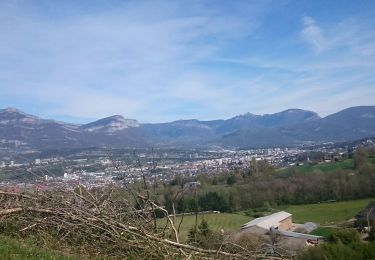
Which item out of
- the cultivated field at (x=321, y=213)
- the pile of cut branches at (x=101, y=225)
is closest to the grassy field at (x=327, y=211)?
the cultivated field at (x=321, y=213)

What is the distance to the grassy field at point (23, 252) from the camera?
4478 millimetres

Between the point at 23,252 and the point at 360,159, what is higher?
the point at 23,252

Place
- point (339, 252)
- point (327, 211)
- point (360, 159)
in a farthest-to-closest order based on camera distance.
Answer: point (360, 159) → point (327, 211) → point (339, 252)

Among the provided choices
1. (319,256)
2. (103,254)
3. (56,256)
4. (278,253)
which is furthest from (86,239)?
(319,256)

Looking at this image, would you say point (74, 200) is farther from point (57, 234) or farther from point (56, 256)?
point (56, 256)

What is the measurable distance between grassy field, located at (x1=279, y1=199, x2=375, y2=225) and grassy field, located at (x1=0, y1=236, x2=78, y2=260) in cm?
4035

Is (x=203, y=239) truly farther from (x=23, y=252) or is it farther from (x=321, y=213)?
(x=321, y=213)

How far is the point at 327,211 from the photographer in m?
49.5

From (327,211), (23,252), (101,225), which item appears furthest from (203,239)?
(327,211)

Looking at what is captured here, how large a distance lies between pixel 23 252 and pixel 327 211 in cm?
4848

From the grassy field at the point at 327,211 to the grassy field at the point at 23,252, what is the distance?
40.3 m

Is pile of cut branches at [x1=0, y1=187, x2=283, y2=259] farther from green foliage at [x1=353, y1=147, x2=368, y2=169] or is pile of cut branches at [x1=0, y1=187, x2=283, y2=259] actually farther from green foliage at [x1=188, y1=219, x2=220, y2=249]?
green foliage at [x1=353, y1=147, x2=368, y2=169]

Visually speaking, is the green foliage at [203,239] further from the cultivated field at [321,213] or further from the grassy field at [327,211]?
the grassy field at [327,211]

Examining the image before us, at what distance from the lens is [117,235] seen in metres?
5.38
